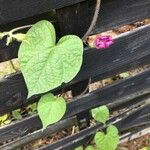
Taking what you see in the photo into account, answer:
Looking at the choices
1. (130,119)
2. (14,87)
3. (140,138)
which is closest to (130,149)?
(140,138)

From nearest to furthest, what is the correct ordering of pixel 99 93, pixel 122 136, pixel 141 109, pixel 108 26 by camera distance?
pixel 108 26
pixel 99 93
pixel 141 109
pixel 122 136

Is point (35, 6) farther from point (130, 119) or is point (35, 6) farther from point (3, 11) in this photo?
point (130, 119)

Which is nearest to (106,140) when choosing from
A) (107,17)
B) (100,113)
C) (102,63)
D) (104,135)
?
(104,135)

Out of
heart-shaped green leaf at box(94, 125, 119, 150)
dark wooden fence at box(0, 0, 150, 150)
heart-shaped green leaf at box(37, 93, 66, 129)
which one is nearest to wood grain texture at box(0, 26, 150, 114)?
dark wooden fence at box(0, 0, 150, 150)

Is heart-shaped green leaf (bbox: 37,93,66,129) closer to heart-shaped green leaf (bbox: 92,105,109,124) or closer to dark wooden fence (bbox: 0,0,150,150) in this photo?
dark wooden fence (bbox: 0,0,150,150)

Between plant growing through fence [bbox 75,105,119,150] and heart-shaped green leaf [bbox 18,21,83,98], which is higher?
heart-shaped green leaf [bbox 18,21,83,98]

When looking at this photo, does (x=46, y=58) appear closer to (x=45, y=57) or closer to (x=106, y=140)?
(x=45, y=57)

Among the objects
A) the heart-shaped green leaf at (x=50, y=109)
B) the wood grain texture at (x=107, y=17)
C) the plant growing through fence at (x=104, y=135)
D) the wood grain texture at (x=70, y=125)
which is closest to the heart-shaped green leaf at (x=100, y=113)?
the plant growing through fence at (x=104, y=135)
